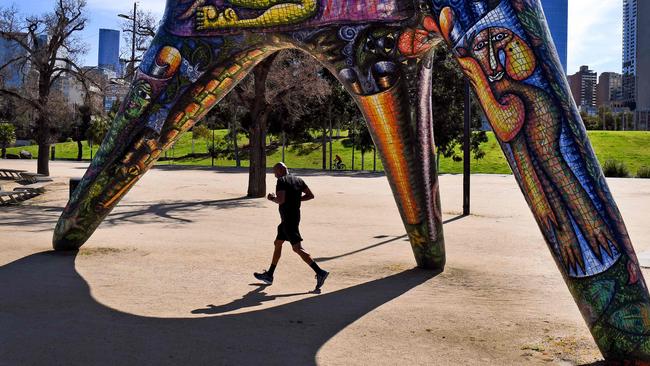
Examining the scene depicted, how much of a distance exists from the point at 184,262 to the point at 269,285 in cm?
195

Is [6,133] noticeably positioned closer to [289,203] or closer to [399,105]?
[289,203]

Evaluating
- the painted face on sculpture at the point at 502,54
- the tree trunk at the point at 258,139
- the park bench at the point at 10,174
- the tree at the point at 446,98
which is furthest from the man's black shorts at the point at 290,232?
the tree at the point at 446,98

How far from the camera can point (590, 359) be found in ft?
16.7

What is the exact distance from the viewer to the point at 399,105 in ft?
26.0

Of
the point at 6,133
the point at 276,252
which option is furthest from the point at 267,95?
the point at 6,133

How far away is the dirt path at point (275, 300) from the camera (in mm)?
5215

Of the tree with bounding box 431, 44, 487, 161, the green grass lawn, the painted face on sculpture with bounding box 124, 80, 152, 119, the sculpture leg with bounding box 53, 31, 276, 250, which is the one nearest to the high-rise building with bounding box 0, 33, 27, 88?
the green grass lawn

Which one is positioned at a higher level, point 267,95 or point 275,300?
point 267,95

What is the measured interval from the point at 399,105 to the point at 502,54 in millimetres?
2466

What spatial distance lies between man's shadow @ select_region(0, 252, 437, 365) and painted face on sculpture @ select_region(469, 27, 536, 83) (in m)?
2.83

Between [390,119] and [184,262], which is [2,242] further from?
[390,119]

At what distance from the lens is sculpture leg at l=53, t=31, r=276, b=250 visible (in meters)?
8.49

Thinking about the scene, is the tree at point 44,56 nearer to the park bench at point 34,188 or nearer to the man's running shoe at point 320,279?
the park bench at point 34,188

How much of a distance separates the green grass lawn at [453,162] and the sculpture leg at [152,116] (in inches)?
1371
